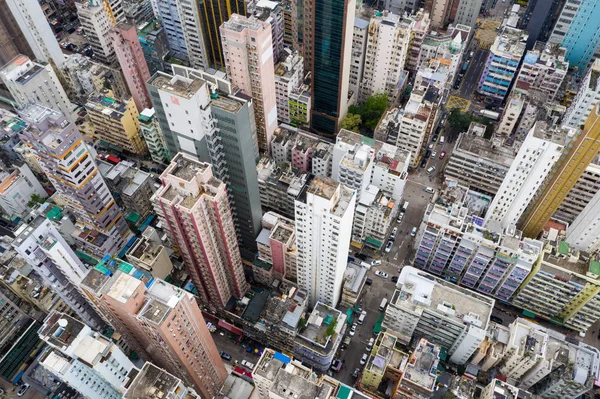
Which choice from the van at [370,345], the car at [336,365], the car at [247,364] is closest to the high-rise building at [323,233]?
the car at [336,365]

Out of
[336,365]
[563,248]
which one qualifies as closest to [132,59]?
[336,365]

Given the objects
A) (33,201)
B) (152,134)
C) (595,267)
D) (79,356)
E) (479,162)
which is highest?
(479,162)

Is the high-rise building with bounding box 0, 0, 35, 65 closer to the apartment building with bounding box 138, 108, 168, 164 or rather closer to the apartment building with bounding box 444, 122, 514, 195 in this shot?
the apartment building with bounding box 138, 108, 168, 164

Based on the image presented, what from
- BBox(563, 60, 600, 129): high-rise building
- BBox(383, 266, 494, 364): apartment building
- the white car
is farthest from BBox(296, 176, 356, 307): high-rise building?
BBox(563, 60, 600, 129): high-rise building

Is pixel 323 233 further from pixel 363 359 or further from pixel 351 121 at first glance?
pixel 351 121

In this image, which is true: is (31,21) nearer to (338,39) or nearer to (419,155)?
(338,39)

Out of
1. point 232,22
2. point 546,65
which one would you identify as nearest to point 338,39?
point 232,22

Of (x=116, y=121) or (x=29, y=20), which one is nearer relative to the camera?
(x=116, y=121)
